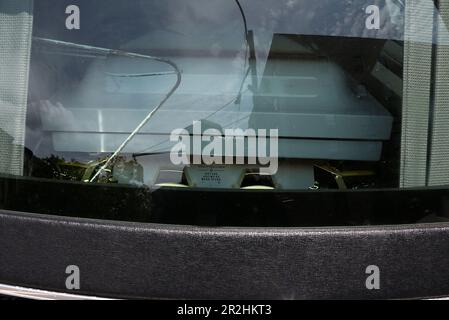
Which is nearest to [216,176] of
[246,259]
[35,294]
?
[246,259]

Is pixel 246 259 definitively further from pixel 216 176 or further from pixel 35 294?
pixel 35 294

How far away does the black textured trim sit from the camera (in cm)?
130

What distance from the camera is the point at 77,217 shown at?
53.1 inches

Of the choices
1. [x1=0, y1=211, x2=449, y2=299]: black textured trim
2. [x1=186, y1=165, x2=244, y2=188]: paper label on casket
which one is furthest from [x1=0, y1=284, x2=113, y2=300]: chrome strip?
[x1=186, y1=165, x2=244, y2=188]: paper label on casket

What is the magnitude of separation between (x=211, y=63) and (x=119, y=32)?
0.96ft

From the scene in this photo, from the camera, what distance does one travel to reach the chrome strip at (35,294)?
133 cm

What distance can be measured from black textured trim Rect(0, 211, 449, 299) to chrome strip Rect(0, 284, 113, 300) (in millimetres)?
22

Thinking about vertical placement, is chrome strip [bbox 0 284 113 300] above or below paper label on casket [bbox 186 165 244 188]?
below

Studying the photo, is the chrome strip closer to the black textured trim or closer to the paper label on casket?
the black textured trim

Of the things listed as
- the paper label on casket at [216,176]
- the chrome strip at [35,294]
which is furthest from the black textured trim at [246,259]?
the paper label on casket at [216,176]

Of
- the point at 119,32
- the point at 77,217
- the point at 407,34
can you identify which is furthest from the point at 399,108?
the point at 77,217

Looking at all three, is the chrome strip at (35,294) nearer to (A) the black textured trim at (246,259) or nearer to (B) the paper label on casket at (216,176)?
(A) the black textured trim at (246,259)

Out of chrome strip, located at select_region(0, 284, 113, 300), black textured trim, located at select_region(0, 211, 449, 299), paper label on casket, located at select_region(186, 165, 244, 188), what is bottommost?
chrome strip, located at select_region(0, 284, 113, 300)

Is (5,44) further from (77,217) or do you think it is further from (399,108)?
(399,108)
